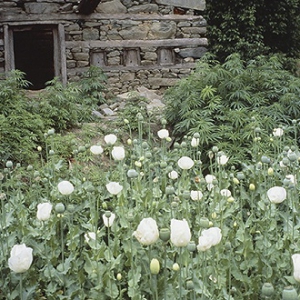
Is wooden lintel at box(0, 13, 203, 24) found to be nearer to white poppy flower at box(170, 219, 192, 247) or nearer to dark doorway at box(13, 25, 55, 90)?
dark doorway at box(13, 25, 55, 90)

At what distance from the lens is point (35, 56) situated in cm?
1319

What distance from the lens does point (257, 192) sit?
11.5 ft

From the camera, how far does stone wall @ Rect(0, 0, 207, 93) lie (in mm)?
8891

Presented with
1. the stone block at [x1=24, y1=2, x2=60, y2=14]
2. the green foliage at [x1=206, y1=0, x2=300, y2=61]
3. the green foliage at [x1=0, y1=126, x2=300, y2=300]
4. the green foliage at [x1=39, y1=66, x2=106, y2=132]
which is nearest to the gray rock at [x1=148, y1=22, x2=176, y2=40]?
the green foliage at [x1=39, y1=66, x2=106, y2=132]

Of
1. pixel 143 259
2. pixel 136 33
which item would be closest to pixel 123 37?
pixel 136 33

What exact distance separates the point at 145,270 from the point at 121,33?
24.0 feet

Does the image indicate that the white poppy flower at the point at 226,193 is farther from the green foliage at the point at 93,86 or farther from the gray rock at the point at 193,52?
the gray rock at the point at 193,52

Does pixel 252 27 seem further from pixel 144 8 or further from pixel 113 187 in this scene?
pixel 113 187

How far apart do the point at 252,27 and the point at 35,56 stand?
559 centimetres

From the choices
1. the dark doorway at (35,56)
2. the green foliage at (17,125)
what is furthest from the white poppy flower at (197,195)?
the dark doorway at (35,56)

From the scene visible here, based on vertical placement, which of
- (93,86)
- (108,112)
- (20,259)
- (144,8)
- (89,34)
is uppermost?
(144,8)

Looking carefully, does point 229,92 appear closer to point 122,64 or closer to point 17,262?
point 122,64

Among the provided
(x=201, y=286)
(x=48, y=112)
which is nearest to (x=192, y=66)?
(x=48, y=112)

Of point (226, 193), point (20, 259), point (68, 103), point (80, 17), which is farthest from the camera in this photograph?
point (80, 17)
